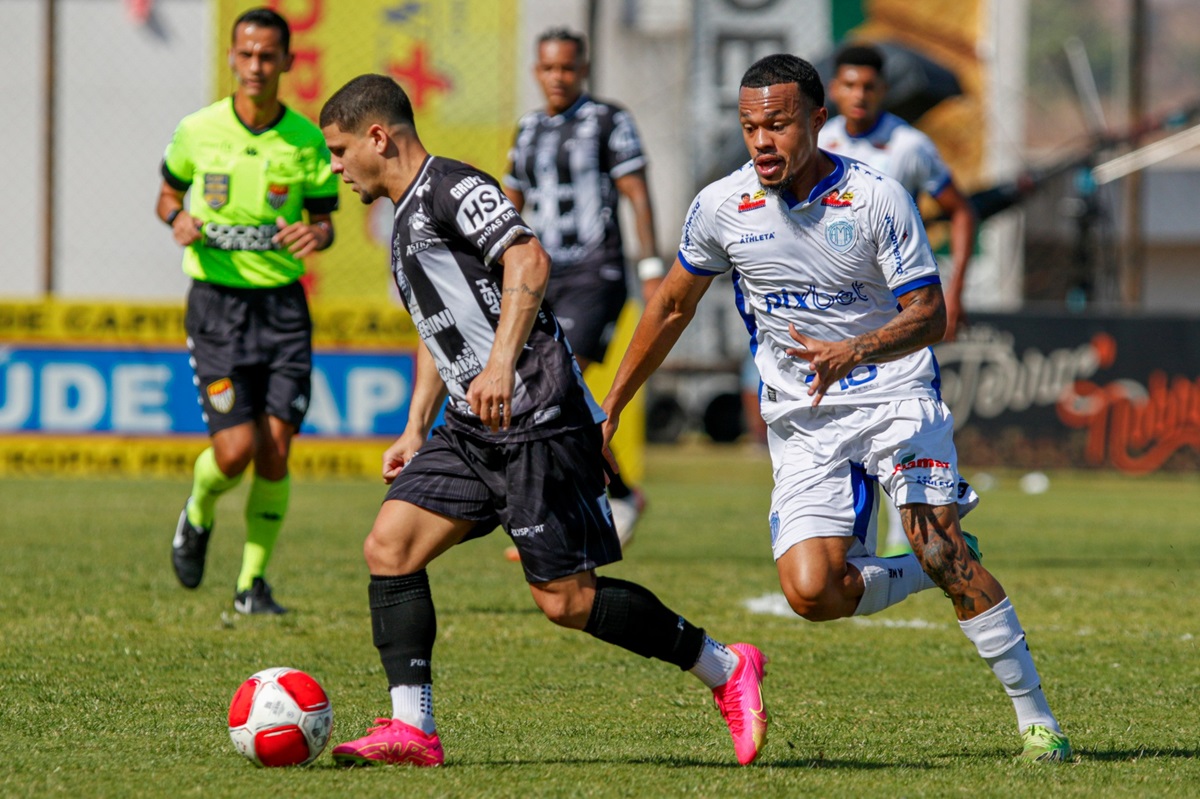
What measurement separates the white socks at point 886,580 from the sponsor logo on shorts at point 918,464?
1.05 feet

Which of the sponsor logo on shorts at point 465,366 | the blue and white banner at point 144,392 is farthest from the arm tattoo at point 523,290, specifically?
the blue and white banner at point 144,392

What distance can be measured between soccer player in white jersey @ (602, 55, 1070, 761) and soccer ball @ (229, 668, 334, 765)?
112 centimetres

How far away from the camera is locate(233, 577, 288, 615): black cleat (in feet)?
22.6

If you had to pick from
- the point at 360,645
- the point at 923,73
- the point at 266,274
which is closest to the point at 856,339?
the point at 360,645

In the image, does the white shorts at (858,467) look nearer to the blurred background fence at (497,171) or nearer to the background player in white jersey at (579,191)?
the background player in white jersey at (579,191)

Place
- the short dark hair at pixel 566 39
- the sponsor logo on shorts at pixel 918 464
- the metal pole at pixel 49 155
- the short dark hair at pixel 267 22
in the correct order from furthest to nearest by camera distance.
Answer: the metal pole at pixel 49 155
the short dark hair at pixel 566 39
the short dark hair at pixel 267 22
the sponsor logo on shorts at pixel 918 464

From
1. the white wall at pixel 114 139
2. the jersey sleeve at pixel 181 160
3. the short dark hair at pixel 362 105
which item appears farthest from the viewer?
the white wall at pixel 114 139

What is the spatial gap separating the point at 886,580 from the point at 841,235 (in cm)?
100

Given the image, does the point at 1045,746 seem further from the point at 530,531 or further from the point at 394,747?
the point at 394,747

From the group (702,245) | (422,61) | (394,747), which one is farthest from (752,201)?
(422,61)

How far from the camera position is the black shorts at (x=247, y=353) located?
22.5 ft

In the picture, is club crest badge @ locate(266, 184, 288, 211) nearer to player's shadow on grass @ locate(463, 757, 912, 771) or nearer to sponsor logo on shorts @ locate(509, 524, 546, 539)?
sponsor logo on shorts @ locate(509, 524, 546, 539)

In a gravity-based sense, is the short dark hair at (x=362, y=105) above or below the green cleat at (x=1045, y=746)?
above

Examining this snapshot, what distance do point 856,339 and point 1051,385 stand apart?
1200cm
